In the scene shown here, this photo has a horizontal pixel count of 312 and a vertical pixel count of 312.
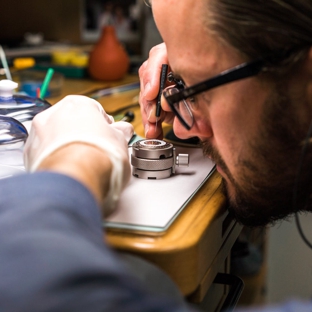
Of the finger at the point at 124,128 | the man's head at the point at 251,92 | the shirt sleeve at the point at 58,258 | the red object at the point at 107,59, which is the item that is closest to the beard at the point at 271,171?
the man's head at the point at 251,92

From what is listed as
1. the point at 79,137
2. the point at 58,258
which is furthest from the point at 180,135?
the point at 58,258

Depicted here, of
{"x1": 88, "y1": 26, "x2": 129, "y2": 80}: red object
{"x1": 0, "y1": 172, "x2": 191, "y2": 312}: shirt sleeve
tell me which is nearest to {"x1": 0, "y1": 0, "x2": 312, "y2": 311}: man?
{"x1": 0, "y1": 172, "x2": 191, "y2": 312}: shirt sleeve

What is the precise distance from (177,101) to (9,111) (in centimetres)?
37

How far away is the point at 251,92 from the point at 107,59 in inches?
39.4

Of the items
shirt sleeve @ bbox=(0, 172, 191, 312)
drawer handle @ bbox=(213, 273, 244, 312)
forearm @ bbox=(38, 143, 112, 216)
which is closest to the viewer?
shirt sleeve @ bbox=(0, 172, 191, 312)

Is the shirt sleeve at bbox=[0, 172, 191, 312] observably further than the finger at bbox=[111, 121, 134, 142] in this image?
No

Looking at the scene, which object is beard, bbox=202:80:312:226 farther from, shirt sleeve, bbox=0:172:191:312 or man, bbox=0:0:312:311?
shirt sleeve, bbox=0:172:191:312

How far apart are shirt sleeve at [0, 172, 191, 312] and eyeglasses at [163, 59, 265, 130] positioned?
23 centimetres

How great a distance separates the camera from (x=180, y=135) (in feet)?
2.38

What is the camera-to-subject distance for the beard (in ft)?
1.85

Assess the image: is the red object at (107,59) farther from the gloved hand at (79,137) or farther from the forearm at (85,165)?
the forearm at (85,165)

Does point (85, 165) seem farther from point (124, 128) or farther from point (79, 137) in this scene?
point (124, 128)

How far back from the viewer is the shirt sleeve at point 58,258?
1.13ft

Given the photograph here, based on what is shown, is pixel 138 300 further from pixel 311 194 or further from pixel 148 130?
pixel 148 130
